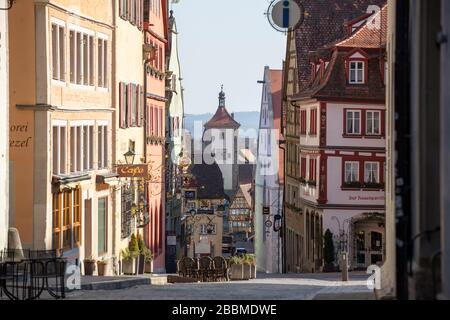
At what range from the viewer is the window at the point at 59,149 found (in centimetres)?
3369

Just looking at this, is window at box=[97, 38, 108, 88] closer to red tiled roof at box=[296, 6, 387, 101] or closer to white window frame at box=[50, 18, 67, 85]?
white window frame at box=[50, 18, 67, 85]

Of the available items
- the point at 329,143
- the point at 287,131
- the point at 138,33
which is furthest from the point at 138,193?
the point at 287,131

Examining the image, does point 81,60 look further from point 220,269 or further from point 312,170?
point 312,170

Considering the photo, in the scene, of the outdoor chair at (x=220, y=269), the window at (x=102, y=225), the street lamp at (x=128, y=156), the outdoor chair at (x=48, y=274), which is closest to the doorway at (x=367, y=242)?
the outdoor chair at (x=220, y=269)

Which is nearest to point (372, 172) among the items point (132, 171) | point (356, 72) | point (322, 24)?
point (356, 72)

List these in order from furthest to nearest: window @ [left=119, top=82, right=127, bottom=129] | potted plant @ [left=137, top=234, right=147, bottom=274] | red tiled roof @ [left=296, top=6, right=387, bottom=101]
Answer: red tiled roof @ [left=296, top=6, right=387, bottom=101] < potted plant @ [left=137, top=234, right=147, bottom=274] < window @ [left=119, top=82, right=127, bottom=129]

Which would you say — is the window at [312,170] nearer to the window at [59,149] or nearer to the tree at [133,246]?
the tree at [133,246]

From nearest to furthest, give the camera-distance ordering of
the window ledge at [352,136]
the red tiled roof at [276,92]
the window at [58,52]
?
the window at [58,52] < the window ledge at [352,136] < the red tiled roof at [276,92]

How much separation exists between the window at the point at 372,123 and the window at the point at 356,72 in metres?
1.40

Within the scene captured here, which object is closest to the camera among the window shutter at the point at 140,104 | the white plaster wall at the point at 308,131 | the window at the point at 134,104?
the window at the point at 134,104

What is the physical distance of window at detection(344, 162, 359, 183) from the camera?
191 feet

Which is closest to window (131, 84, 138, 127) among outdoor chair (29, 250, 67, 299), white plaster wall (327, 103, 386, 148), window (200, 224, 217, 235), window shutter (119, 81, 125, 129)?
window shutter (119, 81, 125, 129)

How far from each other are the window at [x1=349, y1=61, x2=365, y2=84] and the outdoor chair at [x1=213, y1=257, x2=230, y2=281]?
1714cm
